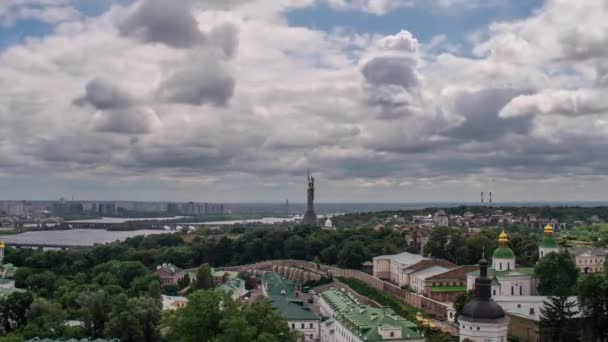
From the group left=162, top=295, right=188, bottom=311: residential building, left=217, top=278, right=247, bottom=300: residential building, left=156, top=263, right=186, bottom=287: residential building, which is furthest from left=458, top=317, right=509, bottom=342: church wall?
left=156, top=263, right=186, bottom=287: residential building

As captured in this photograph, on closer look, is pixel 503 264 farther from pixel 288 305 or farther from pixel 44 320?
pixel 44 320

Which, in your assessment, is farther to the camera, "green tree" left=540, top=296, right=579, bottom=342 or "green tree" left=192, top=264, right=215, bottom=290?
"green tree" left=192, top=264, right=215, bottom=290

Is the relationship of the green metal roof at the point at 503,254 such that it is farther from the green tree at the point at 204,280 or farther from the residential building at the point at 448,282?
the green tree at the point at 204,280

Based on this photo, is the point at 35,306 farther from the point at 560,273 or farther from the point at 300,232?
the point at 300,232

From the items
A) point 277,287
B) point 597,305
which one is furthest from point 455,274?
point 597,305

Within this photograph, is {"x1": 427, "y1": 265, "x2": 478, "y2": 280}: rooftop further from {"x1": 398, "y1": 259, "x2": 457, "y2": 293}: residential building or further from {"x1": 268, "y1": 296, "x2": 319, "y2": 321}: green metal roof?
{"x1": 268, "y1": 296, "x2": 319, "y2": 321}: green metal roof

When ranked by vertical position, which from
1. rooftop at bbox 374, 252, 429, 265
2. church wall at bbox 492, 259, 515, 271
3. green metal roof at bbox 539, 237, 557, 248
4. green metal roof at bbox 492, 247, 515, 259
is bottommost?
rooftop at bbox 374, 252, 429, 265

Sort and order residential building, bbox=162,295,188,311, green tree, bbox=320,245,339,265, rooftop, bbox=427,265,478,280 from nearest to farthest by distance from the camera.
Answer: rooftop, bbox=427,265,478,280, residential building, bbox=162,295,188,311, green tree, bbox=320,245,339,265

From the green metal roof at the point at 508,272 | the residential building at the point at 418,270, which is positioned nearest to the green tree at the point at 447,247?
the residential building at the point at 418,270
